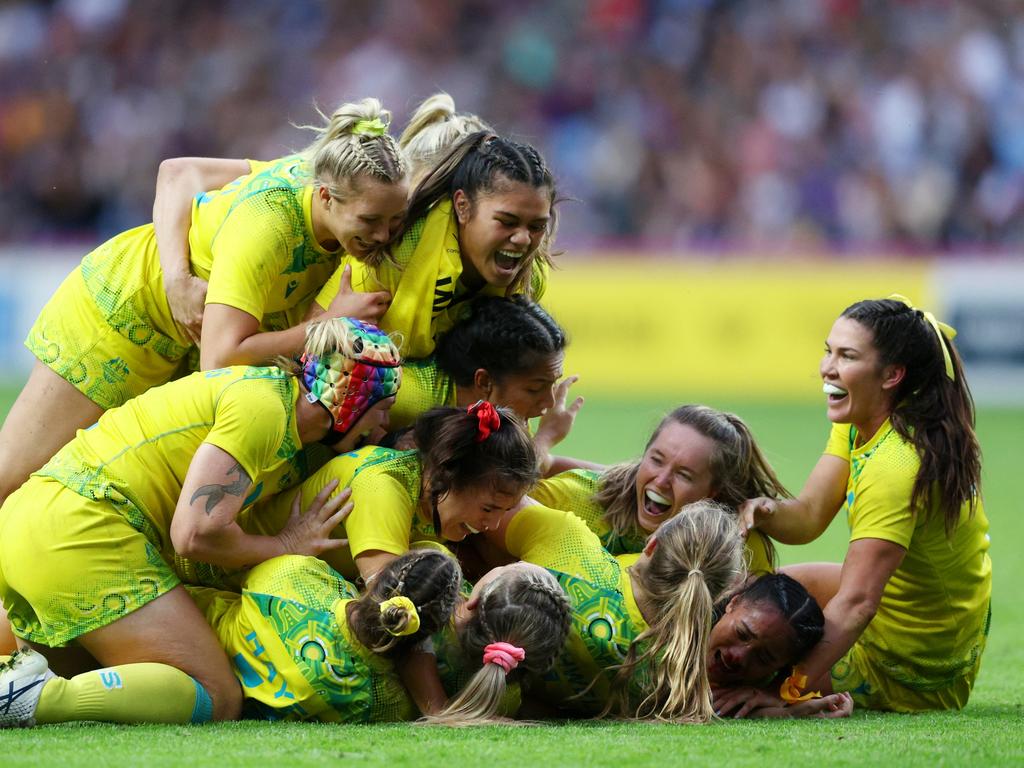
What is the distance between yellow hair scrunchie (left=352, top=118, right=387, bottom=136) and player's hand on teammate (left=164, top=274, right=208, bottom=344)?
0.84m

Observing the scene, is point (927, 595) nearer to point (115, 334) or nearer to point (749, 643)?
point (749, 643)

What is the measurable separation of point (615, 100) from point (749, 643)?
1383 cm

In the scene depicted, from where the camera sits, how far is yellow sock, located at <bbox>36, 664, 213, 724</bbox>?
4516 millimetres

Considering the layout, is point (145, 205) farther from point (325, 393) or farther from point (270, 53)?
point (325, 393)

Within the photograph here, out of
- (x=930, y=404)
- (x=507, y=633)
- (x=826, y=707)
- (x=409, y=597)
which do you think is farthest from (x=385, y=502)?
(x=930, y=404)

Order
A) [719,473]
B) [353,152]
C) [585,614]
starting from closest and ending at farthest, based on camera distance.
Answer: [585,614] < [353,152] < [719,473]

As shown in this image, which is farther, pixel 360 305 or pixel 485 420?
pixel 360 305

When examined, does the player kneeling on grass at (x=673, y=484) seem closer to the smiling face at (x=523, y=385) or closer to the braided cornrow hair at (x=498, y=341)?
the smiling face at (x=523, y=385)

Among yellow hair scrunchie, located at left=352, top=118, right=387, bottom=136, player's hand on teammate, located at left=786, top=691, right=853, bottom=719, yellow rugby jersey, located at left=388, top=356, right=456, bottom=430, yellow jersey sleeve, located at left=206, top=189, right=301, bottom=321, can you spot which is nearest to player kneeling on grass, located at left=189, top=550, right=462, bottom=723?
yellow rugby jersey, located at left=388, top=356, right=456, bottom=430

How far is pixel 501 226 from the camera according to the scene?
546cm

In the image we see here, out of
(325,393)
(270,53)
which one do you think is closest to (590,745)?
(325,393)

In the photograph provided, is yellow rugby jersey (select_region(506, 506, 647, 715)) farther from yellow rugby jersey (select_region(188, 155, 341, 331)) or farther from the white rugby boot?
the white rugby boot

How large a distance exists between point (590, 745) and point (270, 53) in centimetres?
1619

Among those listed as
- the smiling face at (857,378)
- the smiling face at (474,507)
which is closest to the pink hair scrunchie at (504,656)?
the smiling face at (474,507)
